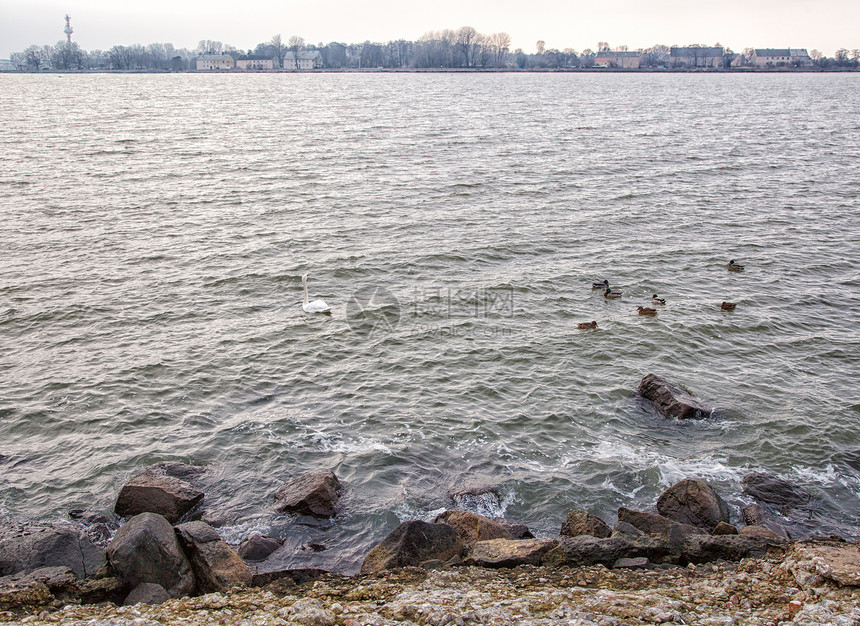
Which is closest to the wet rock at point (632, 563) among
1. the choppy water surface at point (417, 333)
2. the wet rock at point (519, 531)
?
the wet rock at point (519, 531)

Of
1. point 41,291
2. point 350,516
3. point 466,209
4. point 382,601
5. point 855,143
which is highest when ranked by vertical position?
point 855,143

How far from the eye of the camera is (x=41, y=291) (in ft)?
71.5

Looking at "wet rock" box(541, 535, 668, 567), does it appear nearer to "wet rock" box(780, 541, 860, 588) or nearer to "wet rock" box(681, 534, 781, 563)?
"wet rock" box(681, 534, 781, 563)

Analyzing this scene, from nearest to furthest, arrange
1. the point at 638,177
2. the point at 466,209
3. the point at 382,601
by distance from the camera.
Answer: the point at 382,601 → the point at 466,209 → the point at 638,177

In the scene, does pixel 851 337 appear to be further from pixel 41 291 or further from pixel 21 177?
pixel 21 177

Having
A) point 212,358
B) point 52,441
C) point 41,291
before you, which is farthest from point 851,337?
point 41,291

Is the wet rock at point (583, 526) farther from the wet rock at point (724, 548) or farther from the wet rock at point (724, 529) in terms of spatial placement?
the wet rock at point (724, 529)

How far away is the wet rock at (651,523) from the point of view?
37.5 feet

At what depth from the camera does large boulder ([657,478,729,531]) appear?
1202 centimetres

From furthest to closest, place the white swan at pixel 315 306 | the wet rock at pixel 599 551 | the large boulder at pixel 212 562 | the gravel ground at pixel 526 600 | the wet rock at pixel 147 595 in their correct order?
the white swan at pixel 315 306 < the wet rock at pixel 599 551 < the large boulder at pixel 212 562 < the wet rock at pixel 147 595 < the gravel ground at pixel 526 600

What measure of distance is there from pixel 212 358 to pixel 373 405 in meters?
5.21

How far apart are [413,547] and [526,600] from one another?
2.41m

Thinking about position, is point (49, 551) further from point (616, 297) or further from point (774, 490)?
point (616, 297)

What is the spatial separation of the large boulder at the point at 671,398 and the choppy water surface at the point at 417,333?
0.29m
